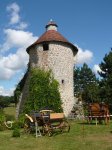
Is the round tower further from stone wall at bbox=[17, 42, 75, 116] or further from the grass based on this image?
the grass

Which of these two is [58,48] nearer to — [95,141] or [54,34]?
[54,34]

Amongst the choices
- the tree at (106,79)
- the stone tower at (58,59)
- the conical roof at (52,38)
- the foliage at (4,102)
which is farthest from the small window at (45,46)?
the foliage at (4,102)

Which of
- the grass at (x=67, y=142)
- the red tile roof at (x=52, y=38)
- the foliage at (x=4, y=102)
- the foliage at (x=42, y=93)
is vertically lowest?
the grass at (x=67, y=142)

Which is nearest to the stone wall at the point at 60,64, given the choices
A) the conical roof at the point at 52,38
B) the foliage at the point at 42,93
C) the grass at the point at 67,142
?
the conical roof at the point at 52,38

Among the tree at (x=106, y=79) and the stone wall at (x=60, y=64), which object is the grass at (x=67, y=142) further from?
the tree at (x=106, y=79)

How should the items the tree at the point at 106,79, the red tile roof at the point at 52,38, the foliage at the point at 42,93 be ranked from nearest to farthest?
the foliage at the point at 42,93 → the red tile roof at the point at 52,38 → the tree at the point at 106,79

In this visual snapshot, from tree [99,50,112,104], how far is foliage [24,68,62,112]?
26.9ft

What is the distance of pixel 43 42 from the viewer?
102 ft

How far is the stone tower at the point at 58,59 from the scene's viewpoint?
30547 millimetres

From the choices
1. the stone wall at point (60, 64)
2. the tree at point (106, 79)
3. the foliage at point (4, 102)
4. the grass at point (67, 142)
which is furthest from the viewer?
the foliage at point (4, 102)

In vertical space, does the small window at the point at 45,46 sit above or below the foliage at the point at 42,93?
above

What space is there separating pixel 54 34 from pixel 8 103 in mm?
51116

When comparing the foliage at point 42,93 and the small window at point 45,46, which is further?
the small window at point 45,46

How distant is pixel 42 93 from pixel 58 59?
4.28 meters
